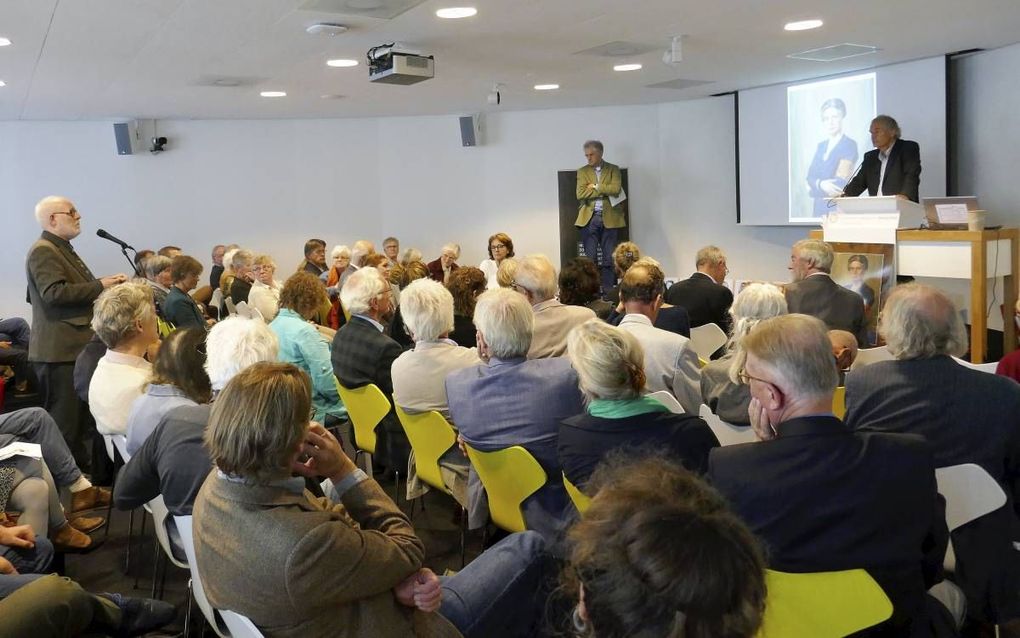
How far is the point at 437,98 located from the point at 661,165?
10.8ft

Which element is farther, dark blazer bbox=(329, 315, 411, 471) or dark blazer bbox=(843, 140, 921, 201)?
dark blazer bbox=(843, 140, 921, 201)

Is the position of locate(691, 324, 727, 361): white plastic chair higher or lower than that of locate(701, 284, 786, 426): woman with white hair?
lower

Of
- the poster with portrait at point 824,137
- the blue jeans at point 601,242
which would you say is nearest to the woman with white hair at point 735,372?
the poster with portrait at point 824,137

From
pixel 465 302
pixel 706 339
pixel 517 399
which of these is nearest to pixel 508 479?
pixel 517 399

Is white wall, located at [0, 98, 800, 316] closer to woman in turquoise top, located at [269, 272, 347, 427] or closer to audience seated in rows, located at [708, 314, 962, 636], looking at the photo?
woman in turquoise top, located at [269, 272, 347, 427]

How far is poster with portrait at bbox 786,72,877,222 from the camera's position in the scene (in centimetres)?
849

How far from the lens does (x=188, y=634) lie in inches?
118

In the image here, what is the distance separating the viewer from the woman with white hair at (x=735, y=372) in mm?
3016

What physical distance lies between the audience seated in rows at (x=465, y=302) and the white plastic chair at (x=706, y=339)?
4.34ft

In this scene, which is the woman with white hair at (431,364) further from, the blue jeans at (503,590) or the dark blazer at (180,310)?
the dark blazer at (180,310)

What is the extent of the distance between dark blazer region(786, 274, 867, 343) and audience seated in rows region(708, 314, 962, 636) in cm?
322

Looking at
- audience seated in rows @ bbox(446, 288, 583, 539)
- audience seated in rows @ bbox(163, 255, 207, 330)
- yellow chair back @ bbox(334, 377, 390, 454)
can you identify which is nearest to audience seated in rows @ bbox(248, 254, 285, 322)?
audience seated in rows @ bbox(163, 255, 207, 330)

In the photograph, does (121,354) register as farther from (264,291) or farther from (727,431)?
(264,291)

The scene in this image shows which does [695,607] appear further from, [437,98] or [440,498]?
[437,98]
